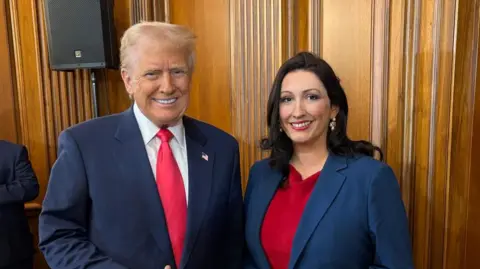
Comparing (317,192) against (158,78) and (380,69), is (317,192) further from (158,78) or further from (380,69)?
(380,69)

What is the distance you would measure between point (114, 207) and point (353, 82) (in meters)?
1.19

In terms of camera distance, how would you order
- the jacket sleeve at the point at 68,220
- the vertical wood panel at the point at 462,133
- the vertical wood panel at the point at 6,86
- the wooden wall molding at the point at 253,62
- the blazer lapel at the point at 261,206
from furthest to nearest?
the vertical wood panel at the point at 6,86, the wooden wall molding at the point at 253,62, the vertical wood panel at the point at 462,133, the blazer lapel at the point at 261,206, the jacket sleeve at the point at 68,220

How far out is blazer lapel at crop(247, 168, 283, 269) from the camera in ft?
4.65

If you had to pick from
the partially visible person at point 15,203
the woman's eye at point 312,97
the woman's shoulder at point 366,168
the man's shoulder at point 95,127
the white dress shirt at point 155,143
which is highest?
the woman's eye at point 312,97

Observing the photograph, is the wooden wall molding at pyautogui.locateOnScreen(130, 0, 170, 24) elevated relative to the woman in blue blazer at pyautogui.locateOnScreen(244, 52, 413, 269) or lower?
elevated

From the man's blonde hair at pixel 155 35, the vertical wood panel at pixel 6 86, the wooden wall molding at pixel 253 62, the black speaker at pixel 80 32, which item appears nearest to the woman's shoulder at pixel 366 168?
the man's blonde hair at pixel 155 35

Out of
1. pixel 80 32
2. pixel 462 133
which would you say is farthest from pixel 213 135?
pixel 80 32

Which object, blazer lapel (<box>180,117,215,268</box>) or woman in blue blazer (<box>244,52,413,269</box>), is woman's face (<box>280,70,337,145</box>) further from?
blazer lapel (<box>180,117,215,268</box>)

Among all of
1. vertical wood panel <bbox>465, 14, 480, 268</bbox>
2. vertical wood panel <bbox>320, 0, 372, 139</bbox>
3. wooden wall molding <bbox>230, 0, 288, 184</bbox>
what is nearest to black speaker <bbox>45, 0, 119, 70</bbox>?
wooden wall molding <bbox>230, 0, 288, 184</bbox>

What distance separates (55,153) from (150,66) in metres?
1.68

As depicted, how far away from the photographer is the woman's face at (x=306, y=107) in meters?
1.42

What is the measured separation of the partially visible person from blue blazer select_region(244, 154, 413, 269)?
5.87 feet

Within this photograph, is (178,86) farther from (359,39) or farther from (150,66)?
(359,39)

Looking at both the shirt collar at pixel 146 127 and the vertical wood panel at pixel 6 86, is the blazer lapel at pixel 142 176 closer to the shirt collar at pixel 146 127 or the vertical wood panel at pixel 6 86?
the shirt collar at pixel 146 127
